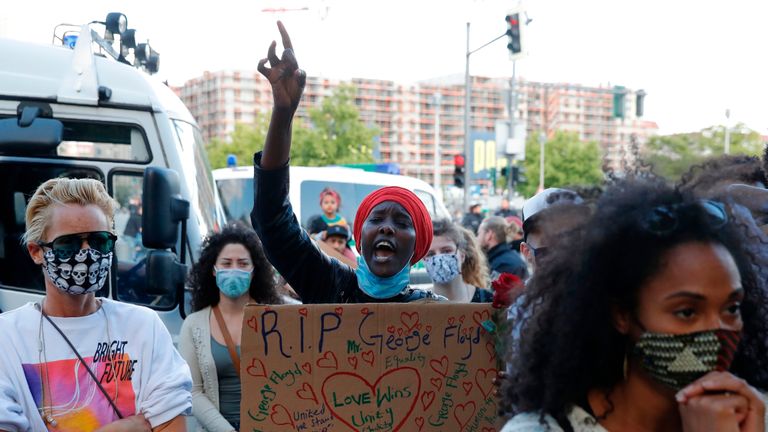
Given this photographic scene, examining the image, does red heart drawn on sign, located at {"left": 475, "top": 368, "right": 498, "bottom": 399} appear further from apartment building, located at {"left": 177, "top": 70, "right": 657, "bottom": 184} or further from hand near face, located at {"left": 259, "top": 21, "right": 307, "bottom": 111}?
apartment building, located at {"left": 177, "top": 70, "right": 657, "bottom": 184}

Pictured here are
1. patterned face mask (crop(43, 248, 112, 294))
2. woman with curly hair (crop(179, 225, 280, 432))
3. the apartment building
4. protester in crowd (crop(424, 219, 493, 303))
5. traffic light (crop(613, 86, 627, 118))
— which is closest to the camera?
patterned face mask (crop(43, 248, 112, 294))

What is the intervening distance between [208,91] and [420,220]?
18195cm

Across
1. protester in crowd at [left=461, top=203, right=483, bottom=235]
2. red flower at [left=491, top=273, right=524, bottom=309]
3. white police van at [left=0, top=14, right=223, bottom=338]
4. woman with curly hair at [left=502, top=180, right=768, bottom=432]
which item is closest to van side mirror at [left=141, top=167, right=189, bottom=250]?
white police van at [left=0, top=14, right=223, bottom=338]

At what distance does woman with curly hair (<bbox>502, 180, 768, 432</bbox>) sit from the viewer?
5.84ft

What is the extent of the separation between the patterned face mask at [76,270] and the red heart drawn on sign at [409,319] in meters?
1.06

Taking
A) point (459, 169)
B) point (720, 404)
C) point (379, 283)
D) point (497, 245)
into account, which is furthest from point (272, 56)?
point (459, 169)

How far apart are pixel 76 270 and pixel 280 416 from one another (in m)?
0.87

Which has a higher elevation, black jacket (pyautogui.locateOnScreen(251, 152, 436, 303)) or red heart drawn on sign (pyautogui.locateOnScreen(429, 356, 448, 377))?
black jacket (pyautogui.locateOnScreen(251, 152, 436, 303))

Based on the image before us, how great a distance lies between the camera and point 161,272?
17.6 feet

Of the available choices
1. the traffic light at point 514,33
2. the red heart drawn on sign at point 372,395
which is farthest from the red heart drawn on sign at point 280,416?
the traffic light at point 514,33

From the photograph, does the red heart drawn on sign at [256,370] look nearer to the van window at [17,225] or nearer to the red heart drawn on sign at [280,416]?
the red heart drawn on sign at [280,416]

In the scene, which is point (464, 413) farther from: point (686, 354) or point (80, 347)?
point (80, 347)

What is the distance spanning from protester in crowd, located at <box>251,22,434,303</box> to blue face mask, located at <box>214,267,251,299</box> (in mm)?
1761

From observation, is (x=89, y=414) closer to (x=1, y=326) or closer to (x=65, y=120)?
(x=1, y=326)
